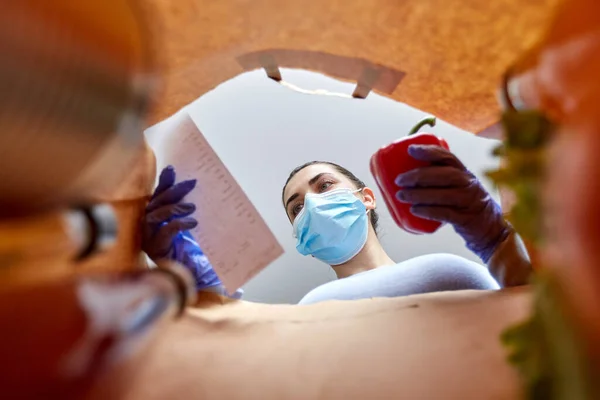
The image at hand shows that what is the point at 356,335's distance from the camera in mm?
668

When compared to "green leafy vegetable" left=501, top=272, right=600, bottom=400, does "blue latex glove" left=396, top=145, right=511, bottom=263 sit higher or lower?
lower

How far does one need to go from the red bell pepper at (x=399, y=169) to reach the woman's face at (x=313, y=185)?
0.43 meters

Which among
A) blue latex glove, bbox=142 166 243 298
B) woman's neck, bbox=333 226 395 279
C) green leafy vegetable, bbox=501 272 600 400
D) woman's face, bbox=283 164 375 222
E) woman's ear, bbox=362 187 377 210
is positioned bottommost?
woman's neck, bbox=333 226 395 279

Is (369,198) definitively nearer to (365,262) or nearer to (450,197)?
(365,262)

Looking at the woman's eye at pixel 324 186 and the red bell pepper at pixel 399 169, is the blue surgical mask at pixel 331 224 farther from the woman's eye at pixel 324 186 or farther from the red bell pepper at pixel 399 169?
the red bell pepper at pixel 399 169

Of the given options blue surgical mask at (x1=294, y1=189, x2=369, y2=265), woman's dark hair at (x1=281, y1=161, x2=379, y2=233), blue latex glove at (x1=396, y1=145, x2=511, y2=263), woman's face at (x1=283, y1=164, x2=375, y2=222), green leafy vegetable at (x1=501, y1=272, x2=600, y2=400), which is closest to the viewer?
green leafy vegetable at (x1=501, y1=272, x2=600, y2=400)

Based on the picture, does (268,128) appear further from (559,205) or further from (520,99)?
(559,205)

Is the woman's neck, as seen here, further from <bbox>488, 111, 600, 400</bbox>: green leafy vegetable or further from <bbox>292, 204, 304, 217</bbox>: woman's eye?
<bbox>488, 111, 600, 400</bbox>: green leafy vegetable

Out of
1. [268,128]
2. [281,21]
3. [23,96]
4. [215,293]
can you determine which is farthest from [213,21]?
[268,128]

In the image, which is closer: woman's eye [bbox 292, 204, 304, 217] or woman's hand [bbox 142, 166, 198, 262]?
woman's hand [bbox 142, 166, 198, 262]

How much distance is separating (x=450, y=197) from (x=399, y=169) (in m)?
0.10

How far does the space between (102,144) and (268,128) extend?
1.24 metres

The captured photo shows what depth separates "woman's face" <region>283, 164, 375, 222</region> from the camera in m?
1.36

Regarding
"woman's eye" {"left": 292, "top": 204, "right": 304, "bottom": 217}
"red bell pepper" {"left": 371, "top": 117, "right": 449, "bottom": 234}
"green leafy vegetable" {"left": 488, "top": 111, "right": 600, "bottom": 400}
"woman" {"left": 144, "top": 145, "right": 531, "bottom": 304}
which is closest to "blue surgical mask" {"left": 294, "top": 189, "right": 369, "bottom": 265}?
"woman" {"left": 144, "top": 145, "right": 531, "bottom": 304}
